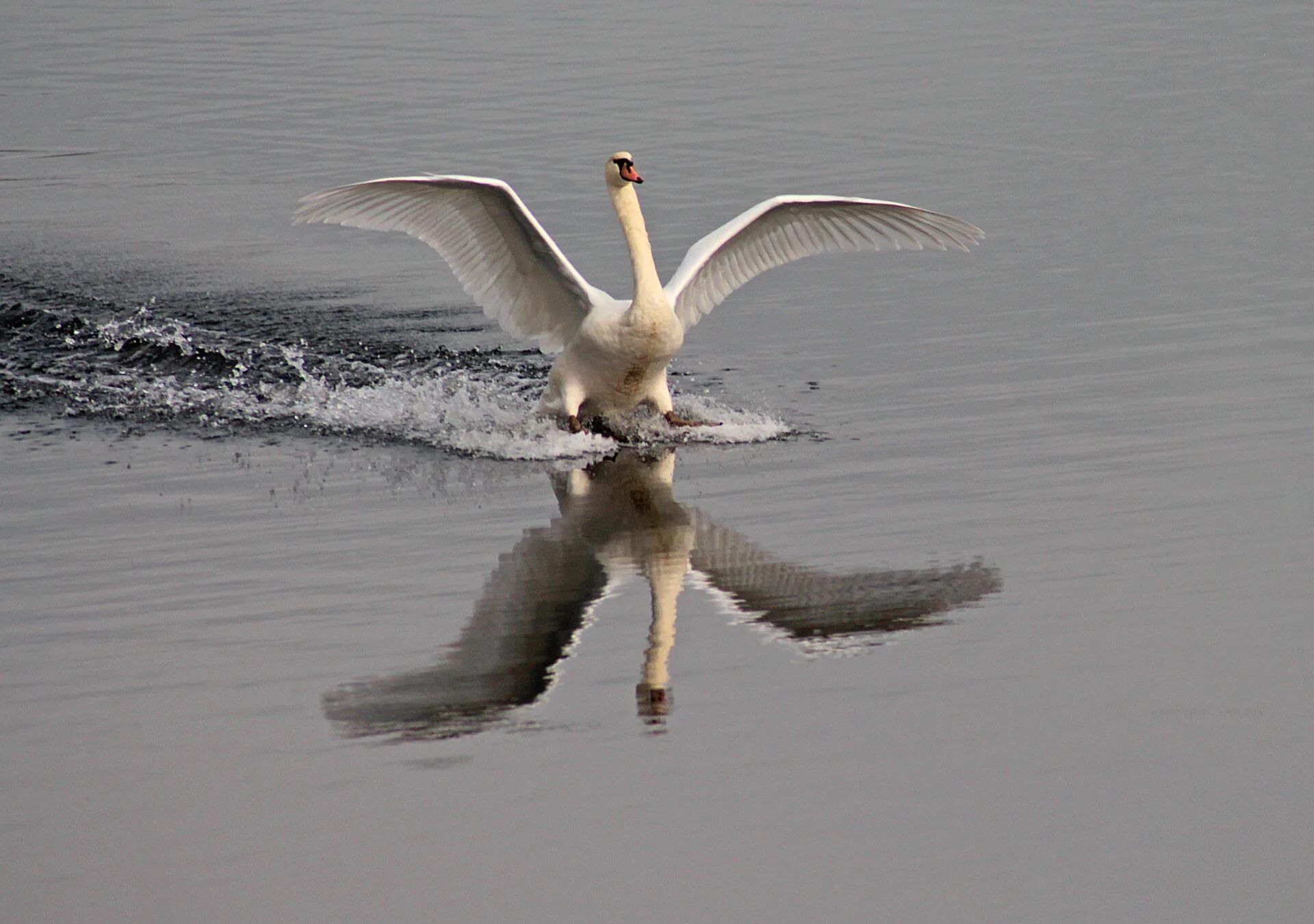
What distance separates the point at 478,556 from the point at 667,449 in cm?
268

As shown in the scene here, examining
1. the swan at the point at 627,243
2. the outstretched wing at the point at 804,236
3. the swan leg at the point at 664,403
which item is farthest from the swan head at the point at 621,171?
the swan leg at the point at 664,403

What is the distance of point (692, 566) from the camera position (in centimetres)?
927

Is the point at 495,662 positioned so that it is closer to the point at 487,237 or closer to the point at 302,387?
the point at 487,237

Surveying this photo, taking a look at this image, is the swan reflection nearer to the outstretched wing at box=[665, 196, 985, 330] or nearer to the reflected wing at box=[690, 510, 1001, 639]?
the reflected wing at box=[690, 510, 1001, 639]

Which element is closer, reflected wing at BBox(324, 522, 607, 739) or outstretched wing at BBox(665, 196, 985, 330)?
reflected wing at BBox(324, 522, 607, 739)

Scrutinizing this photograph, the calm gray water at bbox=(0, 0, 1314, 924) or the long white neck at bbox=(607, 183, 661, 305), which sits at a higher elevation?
the long white neck at bbox=(607, 183, 661, 305)

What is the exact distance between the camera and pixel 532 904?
5.77 metres

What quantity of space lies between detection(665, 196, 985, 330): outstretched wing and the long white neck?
2.08 feet

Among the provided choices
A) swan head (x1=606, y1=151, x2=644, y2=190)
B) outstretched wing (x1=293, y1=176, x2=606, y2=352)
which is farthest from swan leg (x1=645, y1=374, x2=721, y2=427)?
swan head (x1=606, y1=151, x2=644, y2=190)

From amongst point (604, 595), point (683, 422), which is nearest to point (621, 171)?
point (683, 422)

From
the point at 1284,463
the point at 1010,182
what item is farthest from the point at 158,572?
the point at 1010,182

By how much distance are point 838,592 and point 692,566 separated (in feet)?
2.82

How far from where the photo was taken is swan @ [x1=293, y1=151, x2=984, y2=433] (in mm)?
12062

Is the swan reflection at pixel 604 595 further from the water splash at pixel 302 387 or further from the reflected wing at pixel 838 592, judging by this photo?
the water splash at pixel 302 387
